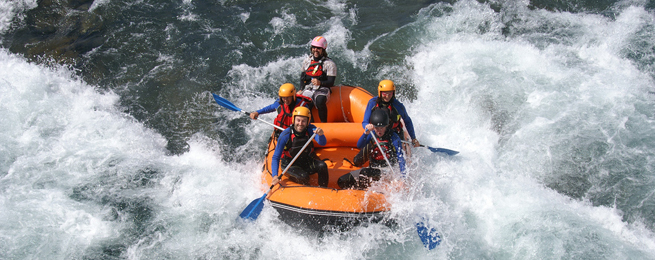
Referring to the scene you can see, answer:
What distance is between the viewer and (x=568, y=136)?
6.66m

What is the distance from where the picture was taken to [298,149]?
5039 mm

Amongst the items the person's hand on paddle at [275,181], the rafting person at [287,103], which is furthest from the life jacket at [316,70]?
the person's hand on paddle at [275,181]

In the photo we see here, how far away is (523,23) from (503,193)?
204 inches

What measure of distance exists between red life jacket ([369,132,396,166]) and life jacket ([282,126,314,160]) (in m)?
0.79

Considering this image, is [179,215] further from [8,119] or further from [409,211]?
[8,119]

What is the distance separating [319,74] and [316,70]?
0.25 ft

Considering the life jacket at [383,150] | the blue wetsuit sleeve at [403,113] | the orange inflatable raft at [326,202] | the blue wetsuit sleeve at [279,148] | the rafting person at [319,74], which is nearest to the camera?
the orange inflatable raft at [326,202]

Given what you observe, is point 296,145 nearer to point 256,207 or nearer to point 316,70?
point 256,207

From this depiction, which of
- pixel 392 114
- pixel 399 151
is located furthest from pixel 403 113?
pixel 399 151

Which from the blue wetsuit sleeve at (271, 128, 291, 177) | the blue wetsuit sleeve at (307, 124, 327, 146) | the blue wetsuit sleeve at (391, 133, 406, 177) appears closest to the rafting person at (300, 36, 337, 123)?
the blue wetsuit sleeve at (307, 124, 327, 146)

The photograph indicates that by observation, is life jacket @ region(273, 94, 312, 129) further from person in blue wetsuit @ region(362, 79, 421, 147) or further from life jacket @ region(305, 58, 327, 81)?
person in blue wetsuit @ region(362, 79, 421, 147)

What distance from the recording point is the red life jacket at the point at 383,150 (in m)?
5.08

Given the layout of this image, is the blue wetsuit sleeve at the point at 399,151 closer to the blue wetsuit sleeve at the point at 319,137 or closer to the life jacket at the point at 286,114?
the blue wetsuit sleeve at the point at 319,137

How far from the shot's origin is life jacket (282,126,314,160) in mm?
4949
